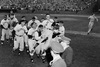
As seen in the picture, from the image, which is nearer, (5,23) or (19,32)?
(19,32)

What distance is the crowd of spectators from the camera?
4691 centimetres

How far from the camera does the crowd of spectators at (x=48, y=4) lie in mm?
46906

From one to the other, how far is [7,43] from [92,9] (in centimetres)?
3002

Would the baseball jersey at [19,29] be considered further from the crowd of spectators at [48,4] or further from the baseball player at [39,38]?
the crowd of spectators at [48,4]

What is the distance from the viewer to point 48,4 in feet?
162

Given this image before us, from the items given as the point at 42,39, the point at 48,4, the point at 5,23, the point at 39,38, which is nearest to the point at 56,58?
the point at 42,39

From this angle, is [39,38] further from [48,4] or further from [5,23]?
[48,4]

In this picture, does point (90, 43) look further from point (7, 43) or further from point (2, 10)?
point (2, 10)

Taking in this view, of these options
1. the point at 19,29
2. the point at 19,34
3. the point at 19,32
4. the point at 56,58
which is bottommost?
the point at 19,34

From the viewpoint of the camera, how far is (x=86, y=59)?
11.8m

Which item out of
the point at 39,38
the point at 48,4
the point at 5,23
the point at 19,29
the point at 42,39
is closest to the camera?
the point at 42,39

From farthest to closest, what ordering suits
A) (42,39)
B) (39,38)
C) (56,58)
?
(39,38), (42,39), (56,58)

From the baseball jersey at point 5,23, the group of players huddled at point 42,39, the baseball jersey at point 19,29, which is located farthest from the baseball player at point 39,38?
the baseball jersey at point 5,23

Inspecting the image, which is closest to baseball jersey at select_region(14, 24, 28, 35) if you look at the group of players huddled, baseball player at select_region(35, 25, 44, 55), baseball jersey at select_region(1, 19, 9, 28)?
the group of players huddled
